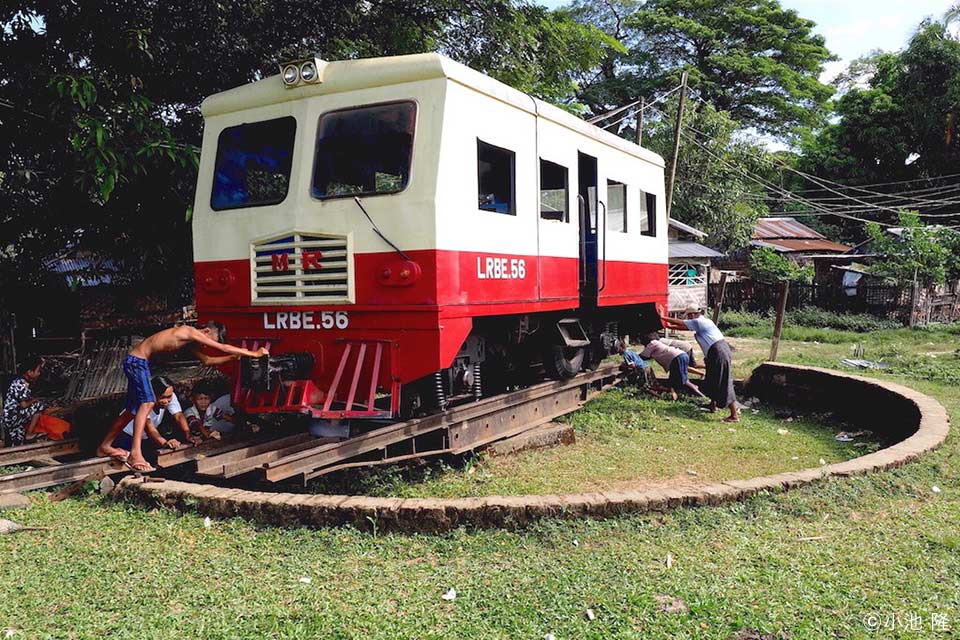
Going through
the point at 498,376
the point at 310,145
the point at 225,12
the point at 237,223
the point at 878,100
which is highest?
the point at 878,100

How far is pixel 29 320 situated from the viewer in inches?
402

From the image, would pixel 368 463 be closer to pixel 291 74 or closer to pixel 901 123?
pixel 291 74

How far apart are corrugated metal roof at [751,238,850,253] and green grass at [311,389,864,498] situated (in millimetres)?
20652

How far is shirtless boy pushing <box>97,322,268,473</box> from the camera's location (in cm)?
592

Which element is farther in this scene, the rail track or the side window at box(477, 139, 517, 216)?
the side window at box(477, 139, 517, 216)

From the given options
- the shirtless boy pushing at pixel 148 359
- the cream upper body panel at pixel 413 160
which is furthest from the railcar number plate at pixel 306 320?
the cream upper body panel at pixel 413 160

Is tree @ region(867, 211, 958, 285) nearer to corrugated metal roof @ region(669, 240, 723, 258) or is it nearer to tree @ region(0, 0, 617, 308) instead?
corrugated metal roof @ region(669, 240, 723, 258)

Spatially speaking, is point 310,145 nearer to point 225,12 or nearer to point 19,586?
point 19,586

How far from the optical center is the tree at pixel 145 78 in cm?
709

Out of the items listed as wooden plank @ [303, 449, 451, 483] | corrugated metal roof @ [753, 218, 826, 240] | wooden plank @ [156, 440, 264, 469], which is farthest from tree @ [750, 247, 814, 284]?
wooden plank @ [156, 440, 264, 469]

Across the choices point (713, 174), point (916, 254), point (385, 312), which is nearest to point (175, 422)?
point (385, 312)

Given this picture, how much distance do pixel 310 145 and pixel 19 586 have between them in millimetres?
3582

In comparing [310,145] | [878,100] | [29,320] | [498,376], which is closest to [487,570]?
[310,145]

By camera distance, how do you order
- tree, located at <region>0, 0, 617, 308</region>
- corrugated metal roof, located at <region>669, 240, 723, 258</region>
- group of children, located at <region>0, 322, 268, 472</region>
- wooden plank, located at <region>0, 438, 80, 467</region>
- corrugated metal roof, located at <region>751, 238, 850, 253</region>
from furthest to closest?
corrugated metal roof, located at <region>751, 238, 850, 253</region>
corrugated metal roof, located at <region>669, 240, 723, 258</region>
tree, located at <region>0, 0, 617, 308</region>
wooden plank, located at <region>0, 438, 80, 467</region>
group of children, located at <region>0, 322, 268, 472</region>
